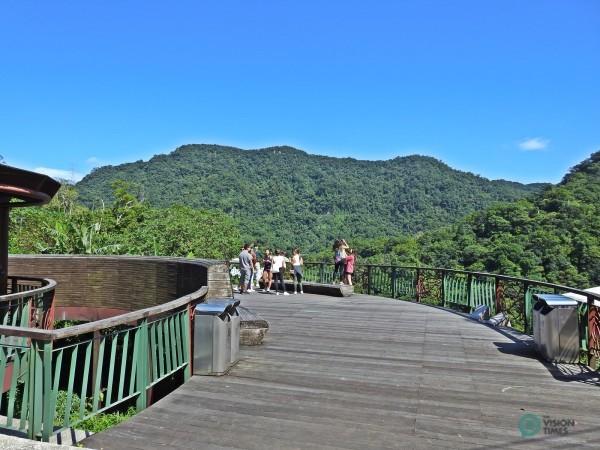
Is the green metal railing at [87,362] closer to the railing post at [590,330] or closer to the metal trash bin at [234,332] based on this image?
the metal trash bin at [234,332]

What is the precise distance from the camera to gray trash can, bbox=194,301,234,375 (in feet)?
18.3

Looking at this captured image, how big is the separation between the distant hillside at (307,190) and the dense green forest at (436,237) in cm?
3883

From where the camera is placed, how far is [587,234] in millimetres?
36438

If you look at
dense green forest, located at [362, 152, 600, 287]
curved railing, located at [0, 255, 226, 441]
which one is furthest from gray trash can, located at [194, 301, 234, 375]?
dense green forest, located at [362, 152, 600, 287]

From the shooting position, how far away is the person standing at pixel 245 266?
1513cm

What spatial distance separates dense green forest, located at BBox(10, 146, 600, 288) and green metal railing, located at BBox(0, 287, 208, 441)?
624 inches

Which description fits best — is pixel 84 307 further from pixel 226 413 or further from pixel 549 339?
pixel 549 339

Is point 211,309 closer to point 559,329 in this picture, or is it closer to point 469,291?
point 559,329

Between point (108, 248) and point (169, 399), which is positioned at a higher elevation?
point (108, 248)

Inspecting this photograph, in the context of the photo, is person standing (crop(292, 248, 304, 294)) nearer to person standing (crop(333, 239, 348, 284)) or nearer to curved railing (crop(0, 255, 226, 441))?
person standing (crop(333, 239, 348, 284))

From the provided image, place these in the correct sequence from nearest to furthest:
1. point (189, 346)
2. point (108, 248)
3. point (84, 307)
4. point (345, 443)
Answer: point (345, 443) → point (189, 346) → point (84, 307) → point (108, 248)

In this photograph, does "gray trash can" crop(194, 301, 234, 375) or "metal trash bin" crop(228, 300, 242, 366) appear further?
"metal trash bin" crop(228, 300, 242, 366)

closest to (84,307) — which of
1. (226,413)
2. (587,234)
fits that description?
(226,413)

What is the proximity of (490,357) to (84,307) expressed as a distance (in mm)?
12217
